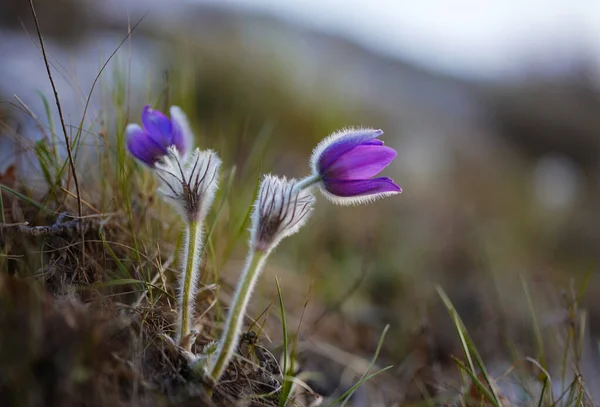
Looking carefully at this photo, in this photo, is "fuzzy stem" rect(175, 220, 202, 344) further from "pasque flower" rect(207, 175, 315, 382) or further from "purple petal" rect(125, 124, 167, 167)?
"purple petal" rect(125, 124, 167, 167)

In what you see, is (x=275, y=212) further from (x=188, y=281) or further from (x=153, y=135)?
(x=153, y=135)

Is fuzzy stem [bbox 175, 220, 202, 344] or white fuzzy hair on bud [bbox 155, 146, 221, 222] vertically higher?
white fuzzy hair on bud [bbox 155, 146, 221, 222]

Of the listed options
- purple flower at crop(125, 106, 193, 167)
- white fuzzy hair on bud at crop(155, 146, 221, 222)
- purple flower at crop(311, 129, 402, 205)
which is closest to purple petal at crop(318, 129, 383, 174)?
purple flower at crop(311, 129, 402, 205)

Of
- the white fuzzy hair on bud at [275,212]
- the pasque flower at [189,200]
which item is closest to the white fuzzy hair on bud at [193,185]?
the pasque flower at [189,200]

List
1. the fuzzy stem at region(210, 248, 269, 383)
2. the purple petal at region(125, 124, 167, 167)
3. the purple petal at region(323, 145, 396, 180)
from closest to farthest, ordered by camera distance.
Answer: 1. the fuzzy stem at region(210, 248, 269, 383)
2. the purple petal at region(323, 145, 396, 180)
3. the purple petal at region(125, 124, 167, 167)

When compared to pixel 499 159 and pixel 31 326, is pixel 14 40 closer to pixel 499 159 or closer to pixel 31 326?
pixel 31 326

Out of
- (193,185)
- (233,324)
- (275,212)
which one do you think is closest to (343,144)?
(275,212)

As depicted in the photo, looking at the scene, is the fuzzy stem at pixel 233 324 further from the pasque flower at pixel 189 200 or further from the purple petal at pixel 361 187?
the purple petal at pixel 361 187
